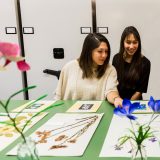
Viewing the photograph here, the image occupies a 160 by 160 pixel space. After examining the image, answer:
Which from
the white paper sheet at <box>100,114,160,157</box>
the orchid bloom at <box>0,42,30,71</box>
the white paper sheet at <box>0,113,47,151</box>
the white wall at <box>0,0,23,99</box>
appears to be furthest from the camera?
the white wall at <box>0,0,23,99</box>

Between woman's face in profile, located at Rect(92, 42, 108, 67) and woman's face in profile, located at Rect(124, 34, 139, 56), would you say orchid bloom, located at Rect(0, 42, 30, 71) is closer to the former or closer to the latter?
woman's face in profile, located at Rect(92, 42, 108, 67)

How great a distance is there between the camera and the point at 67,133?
1.59m

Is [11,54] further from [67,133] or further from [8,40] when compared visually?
[8,40]

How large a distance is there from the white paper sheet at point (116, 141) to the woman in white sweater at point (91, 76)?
0.58 meters

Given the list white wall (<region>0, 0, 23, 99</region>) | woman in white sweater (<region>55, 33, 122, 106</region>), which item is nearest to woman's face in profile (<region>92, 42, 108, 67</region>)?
woman in white sweater (<region>55, 33, 122, 106</region>)

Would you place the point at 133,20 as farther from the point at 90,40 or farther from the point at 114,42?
the point at 90,40

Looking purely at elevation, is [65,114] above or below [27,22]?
below

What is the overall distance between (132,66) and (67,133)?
132cm

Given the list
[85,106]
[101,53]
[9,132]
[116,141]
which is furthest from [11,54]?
[101,53]

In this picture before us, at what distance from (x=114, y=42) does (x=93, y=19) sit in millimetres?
354

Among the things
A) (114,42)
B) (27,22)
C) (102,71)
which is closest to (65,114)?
(102,71)

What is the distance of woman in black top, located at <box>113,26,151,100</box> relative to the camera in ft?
8.86

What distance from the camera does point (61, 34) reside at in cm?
362

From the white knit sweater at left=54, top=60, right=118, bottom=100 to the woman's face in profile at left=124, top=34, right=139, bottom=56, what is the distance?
361 mm
